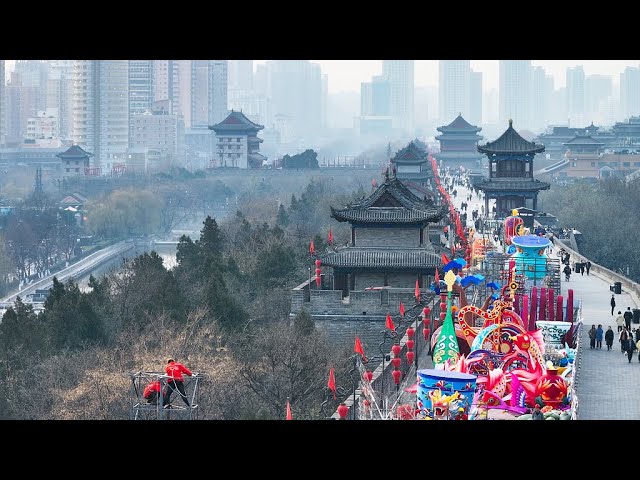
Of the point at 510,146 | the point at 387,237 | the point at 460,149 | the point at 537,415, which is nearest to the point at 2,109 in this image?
the point at 460,149

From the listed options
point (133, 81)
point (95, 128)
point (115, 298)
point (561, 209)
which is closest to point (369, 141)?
point (133, 81)

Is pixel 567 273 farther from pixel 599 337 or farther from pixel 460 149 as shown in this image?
Result: pixel 460 149

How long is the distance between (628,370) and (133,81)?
398ft

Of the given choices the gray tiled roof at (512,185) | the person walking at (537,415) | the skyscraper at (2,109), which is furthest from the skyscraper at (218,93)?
the person walking at (537,415)

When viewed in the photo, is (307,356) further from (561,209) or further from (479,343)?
(561,209)

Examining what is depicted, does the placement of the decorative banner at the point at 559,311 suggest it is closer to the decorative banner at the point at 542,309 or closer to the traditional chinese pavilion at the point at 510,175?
the decorative banner at the point at 542,309

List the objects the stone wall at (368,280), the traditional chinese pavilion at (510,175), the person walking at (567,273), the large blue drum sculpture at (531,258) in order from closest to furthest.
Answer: the large blue drum sculpture at (531,258)
the stone wall at (368,280)
the person walking at (567,273)
the traditional chinese pavilion at (510,175)

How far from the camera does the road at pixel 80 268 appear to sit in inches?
2063

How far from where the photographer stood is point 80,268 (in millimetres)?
61375

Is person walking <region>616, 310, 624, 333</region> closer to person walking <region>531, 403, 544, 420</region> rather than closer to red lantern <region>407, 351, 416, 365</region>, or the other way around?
red lantern <region>407, 351, 416, 365</region>

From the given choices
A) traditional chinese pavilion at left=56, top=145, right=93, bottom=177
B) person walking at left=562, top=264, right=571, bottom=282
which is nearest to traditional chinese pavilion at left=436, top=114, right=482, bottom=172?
traditional chinese pavilion at left=56, top=145, right=93, bottom=177

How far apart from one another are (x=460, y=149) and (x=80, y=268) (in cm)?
3887

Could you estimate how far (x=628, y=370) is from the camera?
20625 mm

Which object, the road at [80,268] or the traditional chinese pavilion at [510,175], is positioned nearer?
the traditional chinese pavilion at [510,175]
